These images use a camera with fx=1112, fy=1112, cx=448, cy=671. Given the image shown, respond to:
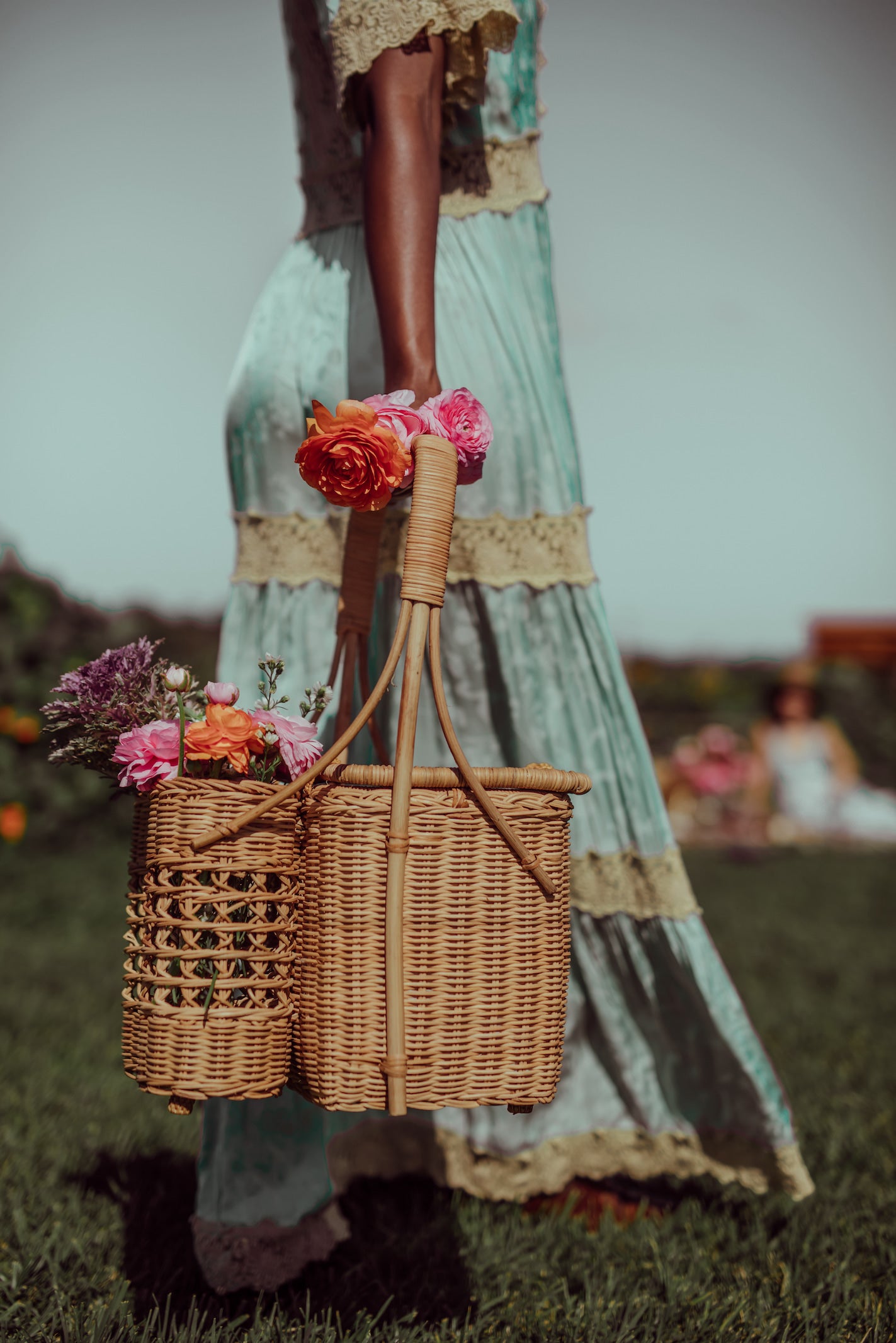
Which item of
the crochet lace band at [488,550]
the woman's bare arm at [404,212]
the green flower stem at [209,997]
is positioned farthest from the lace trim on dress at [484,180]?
the green flower stem at [209,997]

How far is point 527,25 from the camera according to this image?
182 centimetres

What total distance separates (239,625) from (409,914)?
0.80 metres

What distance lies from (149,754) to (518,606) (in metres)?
0.81

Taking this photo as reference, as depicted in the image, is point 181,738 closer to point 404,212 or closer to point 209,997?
point 209,997

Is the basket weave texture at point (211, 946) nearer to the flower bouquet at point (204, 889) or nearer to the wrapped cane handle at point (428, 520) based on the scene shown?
the flower bouquet at point (204, 889)

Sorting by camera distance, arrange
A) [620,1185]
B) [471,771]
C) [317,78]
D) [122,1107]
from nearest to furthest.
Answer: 1. [471,771]
2. [317,78]
3. [620,1185]
4. [122,1107]

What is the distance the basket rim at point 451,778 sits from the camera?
1209 millimetres

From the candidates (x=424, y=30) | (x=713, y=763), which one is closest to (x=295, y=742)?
(x=424, y=30)

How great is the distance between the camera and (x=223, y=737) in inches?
48.7

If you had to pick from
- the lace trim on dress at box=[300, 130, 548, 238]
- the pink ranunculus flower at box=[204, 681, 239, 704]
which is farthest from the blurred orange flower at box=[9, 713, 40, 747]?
the pink ranunculus flower at box=[204, 681, 239, 704]

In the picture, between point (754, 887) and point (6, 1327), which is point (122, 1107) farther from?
point (754, 887)

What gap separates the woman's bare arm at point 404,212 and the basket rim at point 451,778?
18.9 inches

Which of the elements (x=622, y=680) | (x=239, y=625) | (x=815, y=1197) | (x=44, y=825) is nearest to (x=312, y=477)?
(x=239, y=625)

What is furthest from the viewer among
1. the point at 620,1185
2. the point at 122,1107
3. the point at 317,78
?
the point at 122,1107
